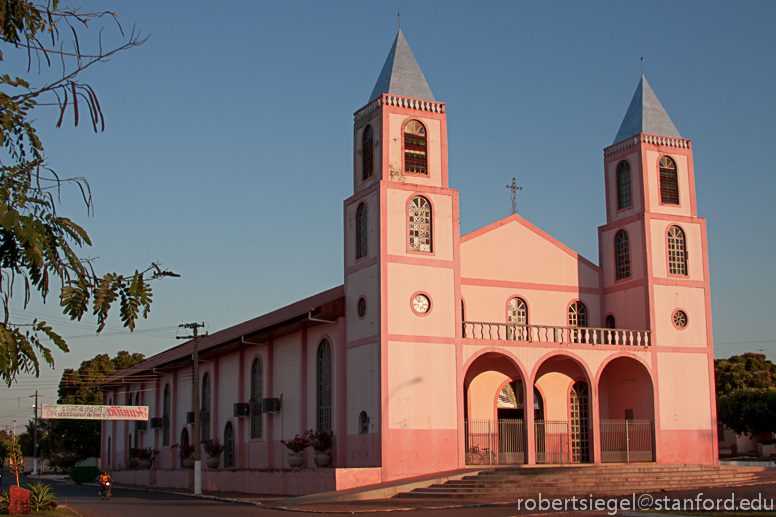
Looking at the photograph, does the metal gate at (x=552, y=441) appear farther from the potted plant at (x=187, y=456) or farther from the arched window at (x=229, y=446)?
the potted plant at (x=187, y=456)

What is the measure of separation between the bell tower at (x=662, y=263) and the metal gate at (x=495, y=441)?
4.65m

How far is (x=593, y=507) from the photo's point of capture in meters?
18.1

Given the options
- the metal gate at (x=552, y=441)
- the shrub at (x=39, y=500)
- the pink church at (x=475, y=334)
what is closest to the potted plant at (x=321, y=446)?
the pink church at (x=475, y=334)

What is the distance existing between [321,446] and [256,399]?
A: 22.1 feet

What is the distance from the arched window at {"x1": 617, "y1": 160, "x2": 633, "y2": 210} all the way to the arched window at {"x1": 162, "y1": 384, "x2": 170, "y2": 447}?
24.0m

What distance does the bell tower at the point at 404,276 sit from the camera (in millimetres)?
24297

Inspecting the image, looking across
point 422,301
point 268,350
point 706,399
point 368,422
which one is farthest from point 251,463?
point 706,399

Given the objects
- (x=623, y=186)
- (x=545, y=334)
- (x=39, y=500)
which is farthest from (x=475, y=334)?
(x=39, y=500)

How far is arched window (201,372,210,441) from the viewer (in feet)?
119

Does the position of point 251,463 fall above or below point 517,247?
below

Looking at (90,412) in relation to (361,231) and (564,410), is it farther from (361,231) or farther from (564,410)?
(564,410)

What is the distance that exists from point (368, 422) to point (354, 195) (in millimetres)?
7280

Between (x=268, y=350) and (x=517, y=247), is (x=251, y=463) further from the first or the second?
(x=517, y=247)

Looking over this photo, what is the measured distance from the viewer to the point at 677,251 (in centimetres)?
2911
